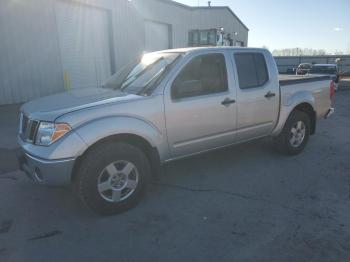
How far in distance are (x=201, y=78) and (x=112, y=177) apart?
1.75 m

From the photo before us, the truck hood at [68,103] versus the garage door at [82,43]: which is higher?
the garage door at [82,43]

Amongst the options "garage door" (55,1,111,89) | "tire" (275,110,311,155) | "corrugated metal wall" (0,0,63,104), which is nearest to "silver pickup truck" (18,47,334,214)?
"tire" (275,110,311,155)

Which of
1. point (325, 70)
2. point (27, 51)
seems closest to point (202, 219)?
point (27, 51)

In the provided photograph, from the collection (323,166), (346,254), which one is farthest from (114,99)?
(323,166)

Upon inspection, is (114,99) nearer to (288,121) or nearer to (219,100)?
(219,100)

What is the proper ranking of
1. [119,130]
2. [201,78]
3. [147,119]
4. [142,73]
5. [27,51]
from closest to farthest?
[119,130] → [147,119] → [201,78] → [142,73] → [27,51]

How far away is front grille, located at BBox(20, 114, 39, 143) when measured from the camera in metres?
3.21

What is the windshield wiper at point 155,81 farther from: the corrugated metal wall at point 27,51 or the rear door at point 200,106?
the corrugated metal wall at point 27,51

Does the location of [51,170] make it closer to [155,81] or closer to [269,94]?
[155,81]

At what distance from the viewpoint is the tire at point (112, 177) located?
124 inches

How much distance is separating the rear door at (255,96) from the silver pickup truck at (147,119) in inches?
0.6

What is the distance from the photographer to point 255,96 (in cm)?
443

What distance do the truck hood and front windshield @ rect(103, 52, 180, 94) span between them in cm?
20

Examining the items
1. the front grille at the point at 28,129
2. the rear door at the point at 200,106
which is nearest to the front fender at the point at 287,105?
the rear door at the point at 200,106
